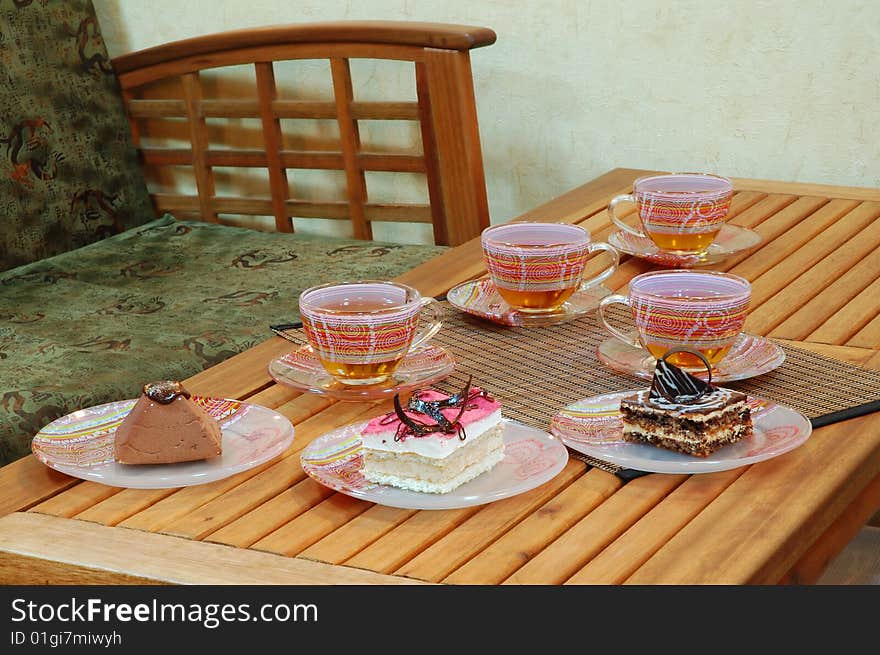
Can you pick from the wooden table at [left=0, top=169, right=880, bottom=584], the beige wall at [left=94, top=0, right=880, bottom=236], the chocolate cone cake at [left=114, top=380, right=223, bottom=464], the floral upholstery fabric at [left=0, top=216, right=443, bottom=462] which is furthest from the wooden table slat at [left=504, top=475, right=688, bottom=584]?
the beige wall at [left=94, top=0, right=880, bottom=236]

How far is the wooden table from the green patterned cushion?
3.94 ft

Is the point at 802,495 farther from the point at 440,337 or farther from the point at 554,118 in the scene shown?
the point at 554,118

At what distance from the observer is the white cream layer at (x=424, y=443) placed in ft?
2.63

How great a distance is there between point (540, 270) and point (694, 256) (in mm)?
266

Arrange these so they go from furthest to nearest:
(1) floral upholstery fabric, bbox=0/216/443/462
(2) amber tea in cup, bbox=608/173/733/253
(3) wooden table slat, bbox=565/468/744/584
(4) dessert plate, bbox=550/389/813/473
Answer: (1) floral upholstery fabric, bbox=0/216/443/462, (2) amber tea in cup, bbox=608/173/733/253, (4) dessert plate, bbox=550/389/813/473, (3) wooden table slat, bbox=565/468/744/584

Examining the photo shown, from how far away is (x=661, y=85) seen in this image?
2.19 meters

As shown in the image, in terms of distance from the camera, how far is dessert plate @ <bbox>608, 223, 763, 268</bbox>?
1.32 meters

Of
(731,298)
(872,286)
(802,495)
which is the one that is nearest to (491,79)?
(872,286)

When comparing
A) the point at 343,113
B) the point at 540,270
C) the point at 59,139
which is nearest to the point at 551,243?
the point at 540,270

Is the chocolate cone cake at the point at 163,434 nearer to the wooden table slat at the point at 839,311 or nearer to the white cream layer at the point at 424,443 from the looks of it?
the white cream layer at the point at 424,443

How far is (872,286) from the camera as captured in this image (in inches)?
48.4

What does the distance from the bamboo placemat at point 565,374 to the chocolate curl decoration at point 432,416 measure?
0.10 metres

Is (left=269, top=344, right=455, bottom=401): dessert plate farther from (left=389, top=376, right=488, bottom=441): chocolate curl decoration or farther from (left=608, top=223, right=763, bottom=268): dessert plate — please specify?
(left=608, top=223, right=763, bottom=268): dessert plate

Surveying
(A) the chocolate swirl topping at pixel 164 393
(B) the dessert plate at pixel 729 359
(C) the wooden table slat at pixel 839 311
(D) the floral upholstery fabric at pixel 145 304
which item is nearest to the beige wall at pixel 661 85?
(D) the floral upholstery fabric at pixel 145 304
